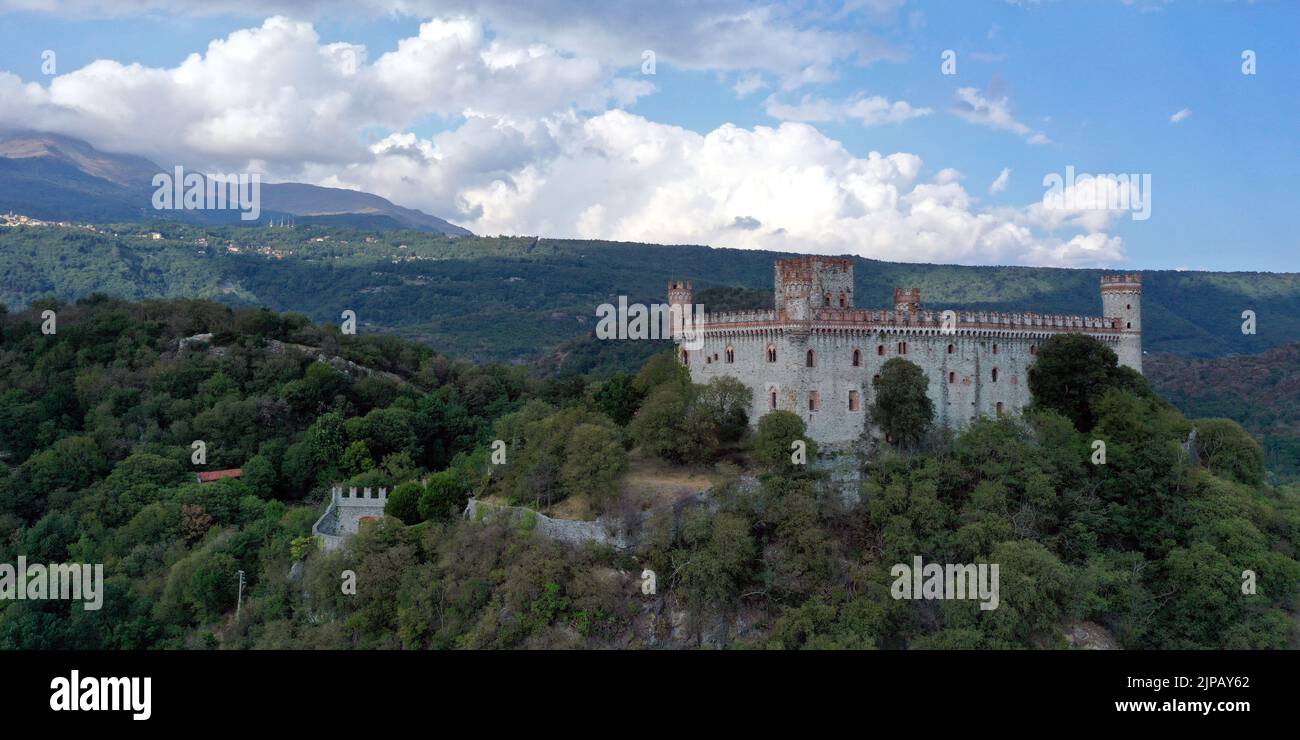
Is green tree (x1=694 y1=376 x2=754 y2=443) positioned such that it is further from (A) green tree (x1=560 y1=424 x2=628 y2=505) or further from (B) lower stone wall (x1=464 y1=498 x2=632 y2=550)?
(B) lower stone wall (x1=464 y1=498 x2=632 y2=550)

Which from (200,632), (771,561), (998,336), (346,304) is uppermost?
(346,304)

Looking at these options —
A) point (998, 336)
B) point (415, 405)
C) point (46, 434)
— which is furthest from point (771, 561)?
point (46, 434)

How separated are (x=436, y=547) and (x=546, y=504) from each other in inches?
185

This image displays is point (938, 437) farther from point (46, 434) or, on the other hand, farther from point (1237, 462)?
point (46, 434)

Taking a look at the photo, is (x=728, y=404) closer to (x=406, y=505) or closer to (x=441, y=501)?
(x=441, y=501)

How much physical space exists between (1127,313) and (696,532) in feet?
88.9

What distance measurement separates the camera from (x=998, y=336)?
164 ft

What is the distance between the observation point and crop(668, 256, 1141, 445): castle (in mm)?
46250

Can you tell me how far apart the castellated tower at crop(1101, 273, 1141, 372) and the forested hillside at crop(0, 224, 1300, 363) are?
309 ft

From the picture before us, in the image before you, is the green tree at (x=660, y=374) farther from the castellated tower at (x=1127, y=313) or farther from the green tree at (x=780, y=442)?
the castellated tower at (x=1127, y=313)

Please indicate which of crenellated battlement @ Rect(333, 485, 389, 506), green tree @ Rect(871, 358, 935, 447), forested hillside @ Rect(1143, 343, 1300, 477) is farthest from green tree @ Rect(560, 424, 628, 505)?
forested hillside @ Rect(1143, 343, 1300, 477)

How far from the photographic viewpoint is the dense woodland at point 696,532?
38656 millimetres

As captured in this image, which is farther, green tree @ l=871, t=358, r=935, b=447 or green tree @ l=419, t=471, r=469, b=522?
green tree @ l=871, t=358, r=935, b=447

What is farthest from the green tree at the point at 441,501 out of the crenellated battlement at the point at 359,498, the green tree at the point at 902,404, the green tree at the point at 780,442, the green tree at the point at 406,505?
the green tree at the point at 902,404
